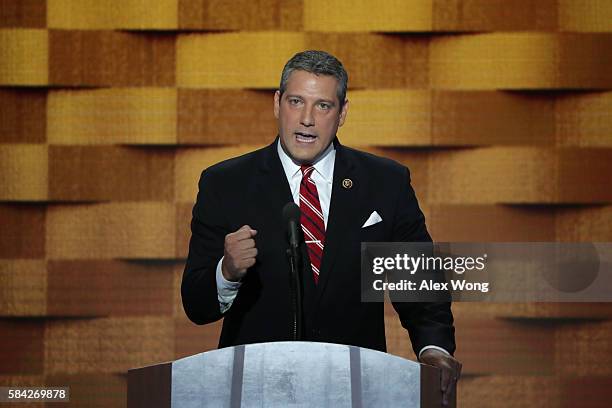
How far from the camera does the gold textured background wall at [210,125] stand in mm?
2668

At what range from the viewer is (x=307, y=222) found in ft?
6.25

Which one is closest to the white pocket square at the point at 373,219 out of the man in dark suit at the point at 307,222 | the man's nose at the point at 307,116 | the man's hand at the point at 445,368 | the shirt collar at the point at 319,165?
the man in dark suit at the point at 307,222

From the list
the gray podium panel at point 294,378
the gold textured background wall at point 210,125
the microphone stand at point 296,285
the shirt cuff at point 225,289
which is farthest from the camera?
the gold textured background wall at point 210,125

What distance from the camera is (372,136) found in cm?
269

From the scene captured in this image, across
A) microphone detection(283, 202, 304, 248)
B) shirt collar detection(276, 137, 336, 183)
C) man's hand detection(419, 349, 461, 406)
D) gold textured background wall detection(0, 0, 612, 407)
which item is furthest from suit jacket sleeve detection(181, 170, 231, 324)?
gold textured background wall detection(0, 0, 612, 407)

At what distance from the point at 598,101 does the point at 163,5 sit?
4.34 ft

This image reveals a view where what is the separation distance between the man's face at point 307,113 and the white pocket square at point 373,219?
174 millimetres

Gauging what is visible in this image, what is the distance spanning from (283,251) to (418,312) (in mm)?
299

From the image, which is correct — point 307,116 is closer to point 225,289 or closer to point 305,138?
point 305,138

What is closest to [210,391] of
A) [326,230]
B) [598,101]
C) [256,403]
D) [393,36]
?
[256,403]

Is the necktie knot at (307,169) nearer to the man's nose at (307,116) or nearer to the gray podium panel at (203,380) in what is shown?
the man's nose at (307,116)

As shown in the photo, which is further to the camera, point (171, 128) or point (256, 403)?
point (171, 128)

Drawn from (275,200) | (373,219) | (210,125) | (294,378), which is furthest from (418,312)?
(210,125)

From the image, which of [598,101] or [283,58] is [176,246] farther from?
[598,101]
